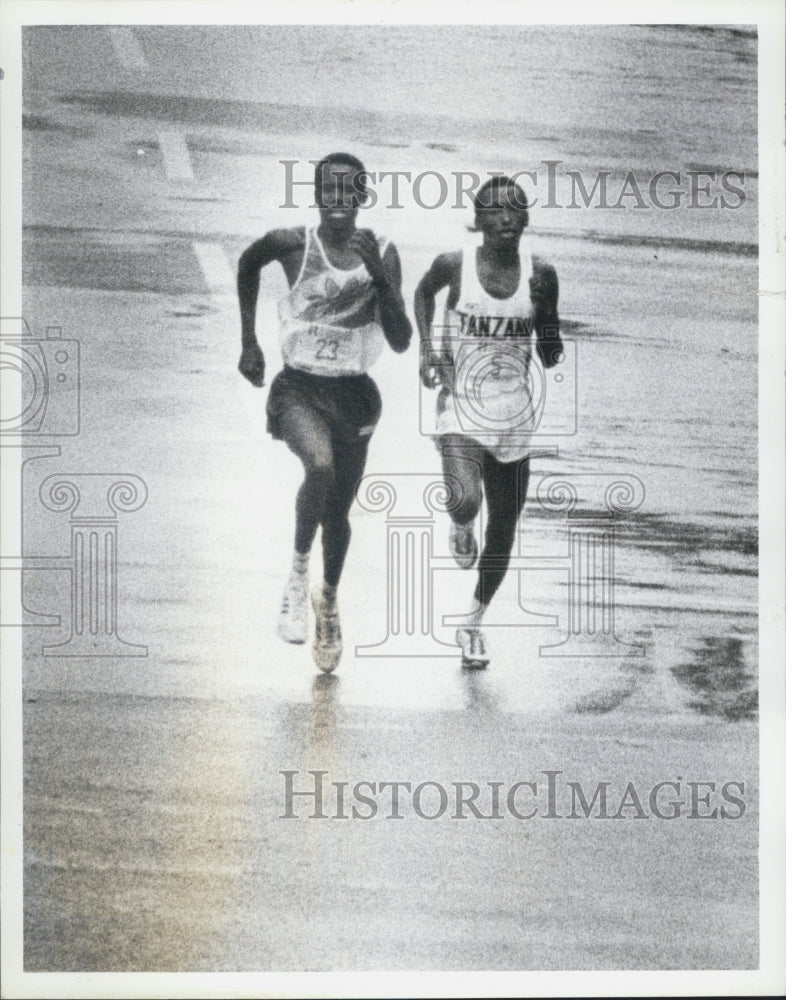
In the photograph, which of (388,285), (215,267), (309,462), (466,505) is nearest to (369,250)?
(388,285)

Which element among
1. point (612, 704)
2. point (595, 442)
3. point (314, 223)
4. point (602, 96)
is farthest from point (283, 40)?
point (612, 704)

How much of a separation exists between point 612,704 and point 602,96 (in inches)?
51.0

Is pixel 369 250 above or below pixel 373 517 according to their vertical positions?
above

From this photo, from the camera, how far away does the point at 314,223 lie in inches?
103

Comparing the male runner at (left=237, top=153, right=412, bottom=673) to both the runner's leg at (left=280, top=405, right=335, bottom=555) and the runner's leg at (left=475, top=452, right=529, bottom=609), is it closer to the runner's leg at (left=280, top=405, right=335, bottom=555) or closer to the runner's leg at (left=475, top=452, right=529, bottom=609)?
the runner's leg at (left=280, top=405, right=335, bottom=555)

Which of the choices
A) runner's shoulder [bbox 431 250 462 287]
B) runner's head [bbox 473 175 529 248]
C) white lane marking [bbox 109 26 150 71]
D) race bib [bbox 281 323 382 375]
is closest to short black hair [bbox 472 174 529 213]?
runner's head [bbox 473 175 529 248]

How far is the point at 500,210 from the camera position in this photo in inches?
103

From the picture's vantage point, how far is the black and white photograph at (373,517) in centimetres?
259

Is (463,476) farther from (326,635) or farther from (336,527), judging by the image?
(326,635)

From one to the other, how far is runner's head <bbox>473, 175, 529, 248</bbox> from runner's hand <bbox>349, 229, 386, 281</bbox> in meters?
0.22

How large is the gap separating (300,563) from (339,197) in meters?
0.78

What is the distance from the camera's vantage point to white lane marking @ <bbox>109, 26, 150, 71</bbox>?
2594mm

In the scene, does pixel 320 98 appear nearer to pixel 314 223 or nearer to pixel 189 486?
pixel 314 223

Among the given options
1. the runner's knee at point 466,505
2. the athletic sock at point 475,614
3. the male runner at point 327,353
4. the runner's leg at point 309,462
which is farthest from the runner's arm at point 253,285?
the athletic sock at point 475,614
